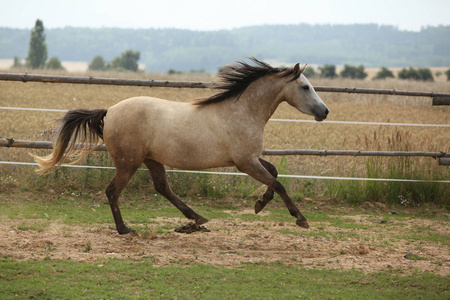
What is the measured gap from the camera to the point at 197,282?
410cm

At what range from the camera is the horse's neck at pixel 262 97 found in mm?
5473

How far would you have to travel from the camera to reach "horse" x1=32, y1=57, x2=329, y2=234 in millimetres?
5270

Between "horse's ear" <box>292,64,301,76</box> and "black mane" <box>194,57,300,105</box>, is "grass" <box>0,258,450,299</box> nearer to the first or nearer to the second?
"black mane" <box>194,57,300,105</box>

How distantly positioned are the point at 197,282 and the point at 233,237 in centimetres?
160

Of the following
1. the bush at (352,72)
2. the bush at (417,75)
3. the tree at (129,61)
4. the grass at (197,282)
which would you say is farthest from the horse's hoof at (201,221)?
the tree at (129,61)

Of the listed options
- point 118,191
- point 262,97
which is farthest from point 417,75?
point 118,191

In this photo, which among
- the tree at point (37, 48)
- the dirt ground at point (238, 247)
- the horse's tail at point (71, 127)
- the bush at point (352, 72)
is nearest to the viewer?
the dirt ground at point (238, 247)

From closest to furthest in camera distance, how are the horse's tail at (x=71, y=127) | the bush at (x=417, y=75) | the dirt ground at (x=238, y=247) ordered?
the dirt ground at (x=238, y=247), the horse's tail at (x=71, y=127), the bush at (x=417, y=75)

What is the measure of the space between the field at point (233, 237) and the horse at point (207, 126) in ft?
1.83

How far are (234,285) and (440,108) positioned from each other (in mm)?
17973

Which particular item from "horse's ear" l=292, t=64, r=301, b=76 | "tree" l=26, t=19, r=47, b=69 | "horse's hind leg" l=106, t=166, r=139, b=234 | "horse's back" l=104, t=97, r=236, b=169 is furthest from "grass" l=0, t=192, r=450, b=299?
"tree" l=26, t=19, r=47, b=69

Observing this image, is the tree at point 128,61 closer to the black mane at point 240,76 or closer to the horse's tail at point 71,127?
the horse's tail at point 71,127

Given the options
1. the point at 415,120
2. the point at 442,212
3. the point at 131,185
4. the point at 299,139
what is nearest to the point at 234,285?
the point at 131,185

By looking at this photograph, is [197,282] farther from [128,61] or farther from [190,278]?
[128,61]
